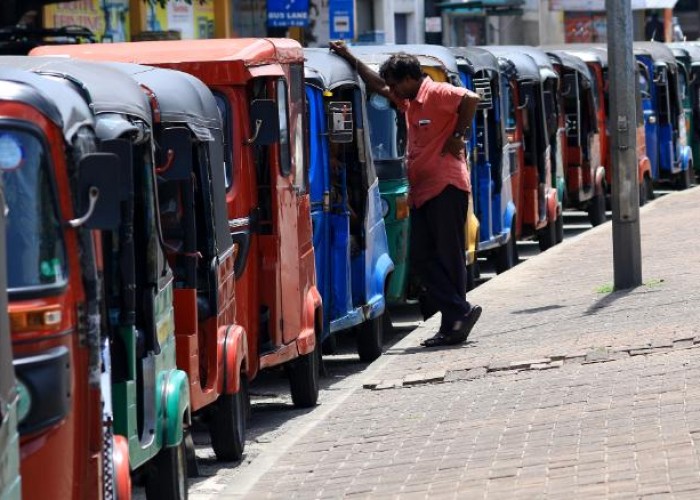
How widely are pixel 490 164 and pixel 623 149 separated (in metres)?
3.21

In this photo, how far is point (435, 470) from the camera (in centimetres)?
866

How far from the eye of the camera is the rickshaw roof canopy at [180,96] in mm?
9055

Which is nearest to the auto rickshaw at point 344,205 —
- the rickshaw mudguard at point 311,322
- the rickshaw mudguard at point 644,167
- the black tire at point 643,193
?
the rickshaw mudguard at point 311,322

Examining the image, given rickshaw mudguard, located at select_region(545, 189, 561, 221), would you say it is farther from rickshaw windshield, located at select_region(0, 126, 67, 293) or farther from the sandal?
rickshaw windshield, located at select_region(0, 126, 67, 293)

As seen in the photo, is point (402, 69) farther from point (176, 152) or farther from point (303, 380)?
point (176, 152)

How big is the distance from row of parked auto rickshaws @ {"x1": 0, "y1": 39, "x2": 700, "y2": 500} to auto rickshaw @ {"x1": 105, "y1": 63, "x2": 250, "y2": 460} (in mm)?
11

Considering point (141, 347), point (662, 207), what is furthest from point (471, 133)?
point (141, 347)

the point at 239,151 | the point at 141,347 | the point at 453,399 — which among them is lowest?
the point at 453,399

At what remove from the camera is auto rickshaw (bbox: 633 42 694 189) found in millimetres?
29391

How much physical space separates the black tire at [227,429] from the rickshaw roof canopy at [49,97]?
3.02 metres

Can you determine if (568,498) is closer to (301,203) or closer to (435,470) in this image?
(435,470)

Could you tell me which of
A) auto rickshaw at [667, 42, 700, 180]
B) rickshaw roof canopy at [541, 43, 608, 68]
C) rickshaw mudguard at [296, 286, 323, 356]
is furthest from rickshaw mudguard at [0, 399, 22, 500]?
auto rickshaw at [667, 42, 700, 180]

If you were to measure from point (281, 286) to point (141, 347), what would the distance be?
3284mm

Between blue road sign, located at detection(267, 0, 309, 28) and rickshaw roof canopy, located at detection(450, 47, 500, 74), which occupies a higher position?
blue road sign, located at detection(267, 0, 309, 28)
